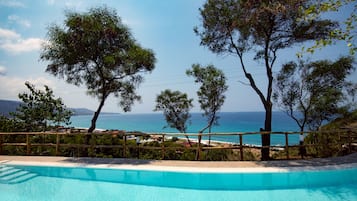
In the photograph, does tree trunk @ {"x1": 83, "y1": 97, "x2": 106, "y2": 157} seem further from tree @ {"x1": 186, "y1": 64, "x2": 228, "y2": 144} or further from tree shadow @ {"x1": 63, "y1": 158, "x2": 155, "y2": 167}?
tree @ {"x1": 186, "y1": 64, "x2": 228, "y2": 144}

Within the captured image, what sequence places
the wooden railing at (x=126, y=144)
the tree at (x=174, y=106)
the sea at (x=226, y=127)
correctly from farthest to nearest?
the sea at (x=226, y=127) → the tree at (x=174, y=106) → the wooden railing at (x=126, y=144)

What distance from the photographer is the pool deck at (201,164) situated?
19.3 feet

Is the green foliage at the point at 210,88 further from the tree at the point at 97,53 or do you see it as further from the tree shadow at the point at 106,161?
the tree shadow at the point at 106,161

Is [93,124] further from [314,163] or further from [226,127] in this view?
[226,127]

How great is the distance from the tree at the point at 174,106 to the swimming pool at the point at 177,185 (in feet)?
25.2

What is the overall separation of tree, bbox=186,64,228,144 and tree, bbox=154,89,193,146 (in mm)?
1458

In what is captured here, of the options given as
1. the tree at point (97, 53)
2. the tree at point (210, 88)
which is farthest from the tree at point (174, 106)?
the tree at point (97, 53)

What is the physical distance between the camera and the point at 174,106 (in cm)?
1377

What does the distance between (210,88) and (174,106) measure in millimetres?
2943

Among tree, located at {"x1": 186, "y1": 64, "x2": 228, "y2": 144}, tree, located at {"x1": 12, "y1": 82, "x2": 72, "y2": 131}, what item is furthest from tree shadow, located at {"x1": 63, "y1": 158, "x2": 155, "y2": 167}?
tree, located at {"x1": 186, "y1": 64, "x2": 228, "y2": 144}

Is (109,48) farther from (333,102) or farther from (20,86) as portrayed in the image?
(333,102)

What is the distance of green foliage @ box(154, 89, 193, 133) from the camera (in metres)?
13.6

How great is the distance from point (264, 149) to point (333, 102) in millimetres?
5514

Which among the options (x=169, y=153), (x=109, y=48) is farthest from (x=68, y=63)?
(x=169, y=153)
